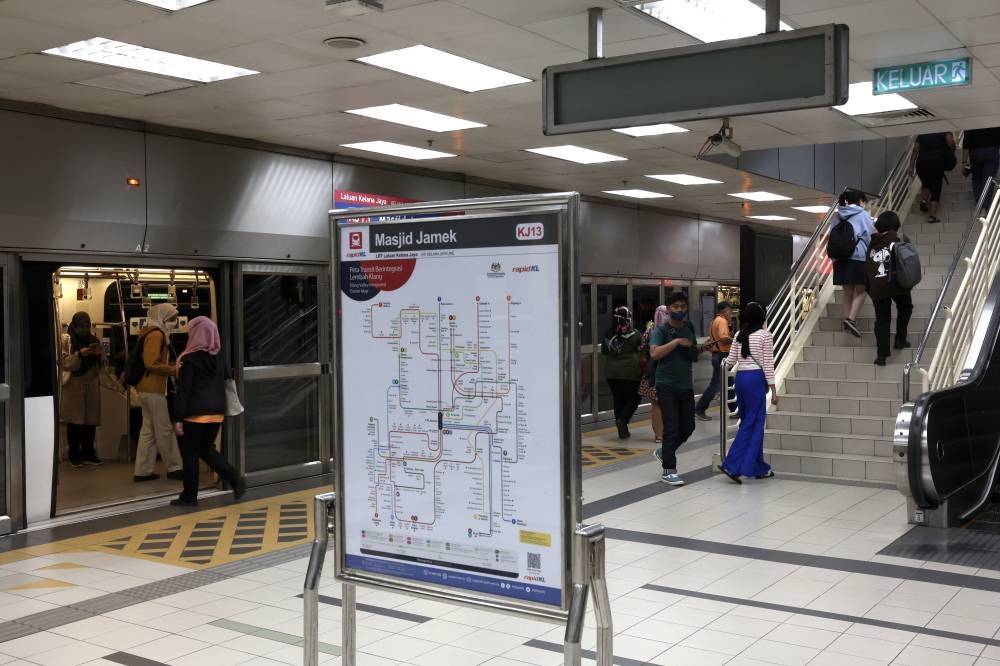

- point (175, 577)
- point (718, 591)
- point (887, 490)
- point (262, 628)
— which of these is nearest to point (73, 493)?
point (175, 577)

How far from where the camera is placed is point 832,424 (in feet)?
31.3

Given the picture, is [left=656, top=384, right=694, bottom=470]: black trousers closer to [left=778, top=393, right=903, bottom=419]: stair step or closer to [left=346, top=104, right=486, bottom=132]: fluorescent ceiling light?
[left=778, top=393, right=903, bottom=419]: stair step

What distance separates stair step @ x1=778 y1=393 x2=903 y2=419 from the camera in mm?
9445

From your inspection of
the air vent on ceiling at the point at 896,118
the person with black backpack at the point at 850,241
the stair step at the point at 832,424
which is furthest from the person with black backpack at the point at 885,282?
the air vent on ceiling at the point at 896,118

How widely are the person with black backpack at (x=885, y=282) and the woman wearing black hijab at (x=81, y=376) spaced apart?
7758 mm

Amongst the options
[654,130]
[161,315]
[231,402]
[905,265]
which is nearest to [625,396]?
[905,265]

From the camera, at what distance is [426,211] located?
3.03m

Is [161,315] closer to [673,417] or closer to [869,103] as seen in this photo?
[673,417]

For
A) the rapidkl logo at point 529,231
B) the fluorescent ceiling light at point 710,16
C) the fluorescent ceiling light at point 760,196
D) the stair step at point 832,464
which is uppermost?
the fluorescent ceiling light at point 710,16

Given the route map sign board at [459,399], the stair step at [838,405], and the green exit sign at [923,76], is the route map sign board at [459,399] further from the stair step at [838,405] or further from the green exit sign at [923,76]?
Answer: the stair step at [838,405]

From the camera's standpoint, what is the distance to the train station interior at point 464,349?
Result: 3.05 m

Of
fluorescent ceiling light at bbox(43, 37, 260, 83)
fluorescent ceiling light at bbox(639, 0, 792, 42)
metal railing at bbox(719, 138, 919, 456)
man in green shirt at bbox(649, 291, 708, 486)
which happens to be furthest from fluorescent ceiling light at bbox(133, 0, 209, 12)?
metal railing at bbox(719, 138, 919, 456)

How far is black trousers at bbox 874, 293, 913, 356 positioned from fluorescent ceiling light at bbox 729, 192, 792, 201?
4.30 meters

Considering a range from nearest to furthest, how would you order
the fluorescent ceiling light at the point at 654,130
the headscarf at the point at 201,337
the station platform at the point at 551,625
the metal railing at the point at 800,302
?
the station platform at the point at 551,625 < the headscarf at the point at 201,337 < the fluorescent ceiling light at the point at 654,130 < the metal railing at the point at 800,302
